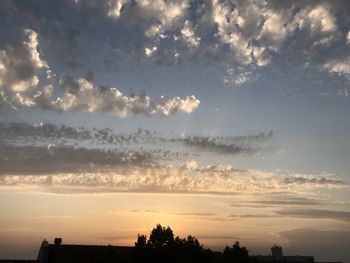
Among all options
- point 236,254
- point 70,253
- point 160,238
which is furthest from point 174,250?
point 70,253

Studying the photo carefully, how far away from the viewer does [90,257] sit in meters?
50.9

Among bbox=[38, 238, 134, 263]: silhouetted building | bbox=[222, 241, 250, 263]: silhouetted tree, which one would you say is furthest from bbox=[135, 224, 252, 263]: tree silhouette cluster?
bbox=[38, 238, 134, 263]: silhouetted building

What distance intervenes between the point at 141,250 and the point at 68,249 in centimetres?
1698

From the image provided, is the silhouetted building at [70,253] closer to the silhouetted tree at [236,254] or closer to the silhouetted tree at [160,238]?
the silhouetted tree at [160,238]

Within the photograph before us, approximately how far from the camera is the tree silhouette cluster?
38.2 meters

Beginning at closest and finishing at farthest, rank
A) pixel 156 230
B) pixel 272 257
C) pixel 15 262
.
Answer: pixel 156 230
pixel 15 262
pixel 272 257

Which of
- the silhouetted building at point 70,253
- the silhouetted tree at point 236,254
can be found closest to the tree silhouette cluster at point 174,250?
the silhouetted tree at point 236,254

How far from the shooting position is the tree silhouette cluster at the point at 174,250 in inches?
1506

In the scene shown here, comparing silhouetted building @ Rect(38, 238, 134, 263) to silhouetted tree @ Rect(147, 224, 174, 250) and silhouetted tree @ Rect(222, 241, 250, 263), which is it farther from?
silhouetted tree @ Rect(222, 241, 250, 263)

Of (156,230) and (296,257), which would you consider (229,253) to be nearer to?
(156,230)

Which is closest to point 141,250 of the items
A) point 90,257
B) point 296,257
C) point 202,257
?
point 202,257

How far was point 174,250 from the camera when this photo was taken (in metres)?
38.9

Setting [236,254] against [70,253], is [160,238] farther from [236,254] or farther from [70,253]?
[70,253]

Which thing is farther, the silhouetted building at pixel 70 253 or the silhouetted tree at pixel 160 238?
the silhouetted building at pixel 70 253
